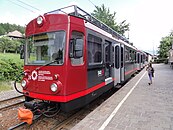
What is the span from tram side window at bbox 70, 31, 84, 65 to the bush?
26.7ft

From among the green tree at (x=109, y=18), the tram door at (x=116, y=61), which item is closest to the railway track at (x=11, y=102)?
Result: the tram door at (x=116, y=61)

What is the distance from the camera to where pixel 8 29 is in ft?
277

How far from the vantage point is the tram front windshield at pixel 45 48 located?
4.39 meters

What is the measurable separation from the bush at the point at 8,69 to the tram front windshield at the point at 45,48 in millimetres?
6825

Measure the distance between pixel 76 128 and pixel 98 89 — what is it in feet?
7.14

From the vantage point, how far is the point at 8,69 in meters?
11.6

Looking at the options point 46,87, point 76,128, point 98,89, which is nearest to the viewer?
point 76,128

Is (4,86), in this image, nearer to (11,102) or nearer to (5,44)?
(11,102)

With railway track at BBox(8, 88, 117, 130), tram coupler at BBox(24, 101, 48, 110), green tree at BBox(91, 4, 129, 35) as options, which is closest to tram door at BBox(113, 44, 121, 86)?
railway track at BBox(8, 88, 117, 130)

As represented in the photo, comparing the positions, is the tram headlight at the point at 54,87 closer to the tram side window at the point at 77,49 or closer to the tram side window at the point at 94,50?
the tram side window at the point at 77,49

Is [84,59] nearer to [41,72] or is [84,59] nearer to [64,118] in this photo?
[41,72]

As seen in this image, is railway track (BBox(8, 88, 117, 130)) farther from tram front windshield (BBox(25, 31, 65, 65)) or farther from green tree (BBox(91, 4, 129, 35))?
green tree (BBox(91, 4, 129, 35))

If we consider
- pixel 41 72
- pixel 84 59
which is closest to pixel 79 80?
pixel 84 59

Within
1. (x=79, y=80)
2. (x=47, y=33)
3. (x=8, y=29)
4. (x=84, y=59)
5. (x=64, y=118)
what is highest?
(x=8, y=29)
